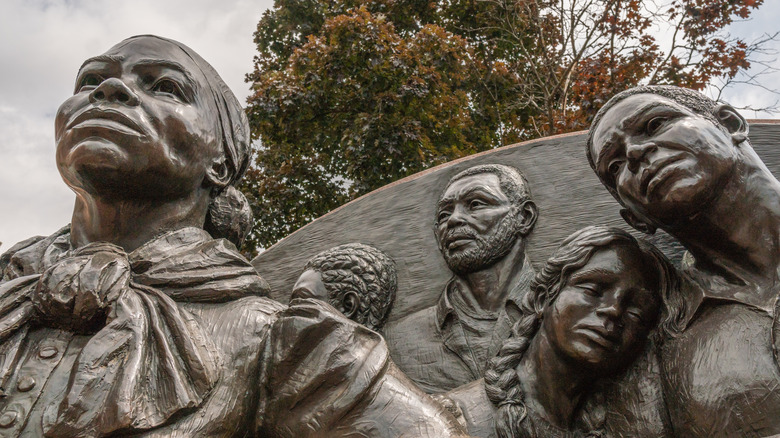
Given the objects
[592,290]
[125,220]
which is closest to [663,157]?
[592,290]

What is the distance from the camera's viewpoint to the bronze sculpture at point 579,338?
2438 mm

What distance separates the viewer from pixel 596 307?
8.05ft

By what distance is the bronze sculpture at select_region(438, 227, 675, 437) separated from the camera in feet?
A: 8.00

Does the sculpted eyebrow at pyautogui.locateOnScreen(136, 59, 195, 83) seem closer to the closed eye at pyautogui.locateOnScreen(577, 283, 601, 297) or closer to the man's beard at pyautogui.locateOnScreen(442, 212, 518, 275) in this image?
the man's beard at pyautogui.locateOnScreen(442, 212, 518, 275)

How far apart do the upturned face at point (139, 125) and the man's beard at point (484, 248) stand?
101cm

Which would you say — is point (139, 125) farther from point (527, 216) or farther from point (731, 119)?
point (731, 119)

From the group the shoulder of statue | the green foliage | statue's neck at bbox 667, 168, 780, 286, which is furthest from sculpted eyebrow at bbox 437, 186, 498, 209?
the green foliage

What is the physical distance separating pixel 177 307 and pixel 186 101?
2.69ft

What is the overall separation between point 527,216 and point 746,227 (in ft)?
3.17

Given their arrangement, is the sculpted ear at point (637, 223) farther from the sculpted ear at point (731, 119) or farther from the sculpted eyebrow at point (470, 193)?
the sculpted eyebrow at point (470, 193)

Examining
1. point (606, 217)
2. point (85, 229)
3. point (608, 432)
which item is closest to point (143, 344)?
point (85, 229)

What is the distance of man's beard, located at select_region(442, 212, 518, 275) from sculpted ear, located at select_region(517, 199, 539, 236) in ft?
0.10

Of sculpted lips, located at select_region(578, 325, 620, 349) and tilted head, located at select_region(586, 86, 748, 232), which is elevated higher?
tilted head, located at select_region(586, 86, 748, 232)

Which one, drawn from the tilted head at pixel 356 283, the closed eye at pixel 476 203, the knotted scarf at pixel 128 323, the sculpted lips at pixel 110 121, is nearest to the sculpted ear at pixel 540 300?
the closed eye at pixel 476 203
